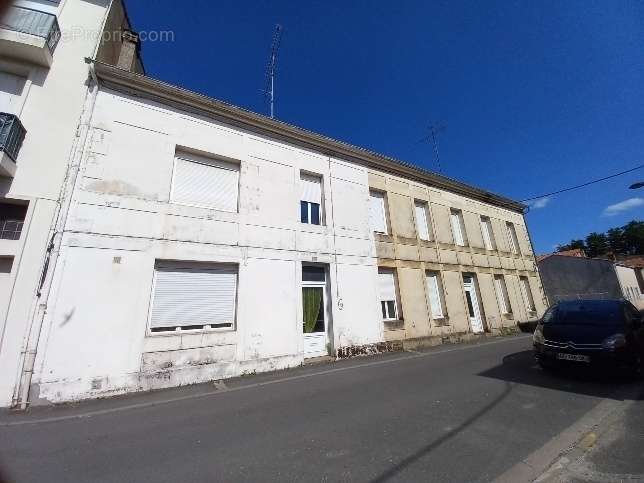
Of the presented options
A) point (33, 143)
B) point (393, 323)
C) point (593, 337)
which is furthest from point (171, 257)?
point (593, 337)

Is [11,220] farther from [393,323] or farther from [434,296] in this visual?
[434,296]

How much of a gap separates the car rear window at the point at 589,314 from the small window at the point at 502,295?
847 cm

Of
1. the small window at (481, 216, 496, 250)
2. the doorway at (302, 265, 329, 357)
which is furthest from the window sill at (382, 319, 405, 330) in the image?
the small window at (481, 216, 496, 250)

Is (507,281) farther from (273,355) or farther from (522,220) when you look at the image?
(273,355)

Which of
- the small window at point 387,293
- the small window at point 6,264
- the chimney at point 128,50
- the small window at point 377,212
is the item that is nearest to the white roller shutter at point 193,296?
the small window at point 6,264

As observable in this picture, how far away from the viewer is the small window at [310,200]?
1021cm

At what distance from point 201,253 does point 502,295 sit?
14700mm

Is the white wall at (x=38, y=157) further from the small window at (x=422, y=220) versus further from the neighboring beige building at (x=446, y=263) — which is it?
the small window at (x=422, y=220)

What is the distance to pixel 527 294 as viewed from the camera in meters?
17.1

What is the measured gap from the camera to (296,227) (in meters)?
9.52

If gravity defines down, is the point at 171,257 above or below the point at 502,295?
above

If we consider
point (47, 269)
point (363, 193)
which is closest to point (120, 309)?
point (47, 269)

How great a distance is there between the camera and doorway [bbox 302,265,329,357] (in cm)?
900

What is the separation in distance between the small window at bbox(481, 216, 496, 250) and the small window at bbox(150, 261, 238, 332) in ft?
44.8
